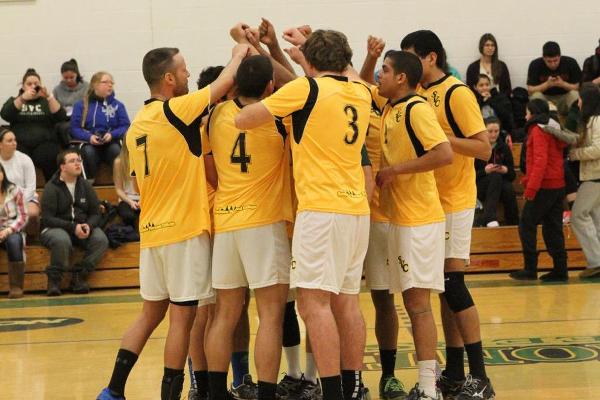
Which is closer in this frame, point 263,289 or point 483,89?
point 263,289

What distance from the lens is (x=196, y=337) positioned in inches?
220

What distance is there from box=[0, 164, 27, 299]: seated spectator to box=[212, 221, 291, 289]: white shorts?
575 cm

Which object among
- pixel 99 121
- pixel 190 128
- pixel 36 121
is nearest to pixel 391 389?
pixel 190 128

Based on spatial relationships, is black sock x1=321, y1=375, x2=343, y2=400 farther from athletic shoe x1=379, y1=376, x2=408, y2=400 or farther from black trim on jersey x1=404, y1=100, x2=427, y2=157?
black trim on jersey x1=404, y1=100, x2=427, y2=157

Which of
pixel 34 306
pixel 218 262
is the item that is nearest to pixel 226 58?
pixel 34 306

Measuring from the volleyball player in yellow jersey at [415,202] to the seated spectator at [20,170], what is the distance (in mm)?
6611

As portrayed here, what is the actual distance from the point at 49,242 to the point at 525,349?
573 cm

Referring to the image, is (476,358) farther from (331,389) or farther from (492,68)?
(492,68)

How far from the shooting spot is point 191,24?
43.6 ft

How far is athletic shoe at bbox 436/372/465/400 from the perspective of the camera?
567 cm

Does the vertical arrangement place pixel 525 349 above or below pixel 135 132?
below

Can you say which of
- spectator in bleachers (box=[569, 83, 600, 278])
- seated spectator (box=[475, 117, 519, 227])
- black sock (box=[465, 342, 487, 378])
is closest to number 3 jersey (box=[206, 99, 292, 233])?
black sock (box=[465, 342, 487, 378])

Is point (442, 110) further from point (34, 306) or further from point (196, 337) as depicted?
point (34, 306)

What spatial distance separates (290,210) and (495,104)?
7854 mm
